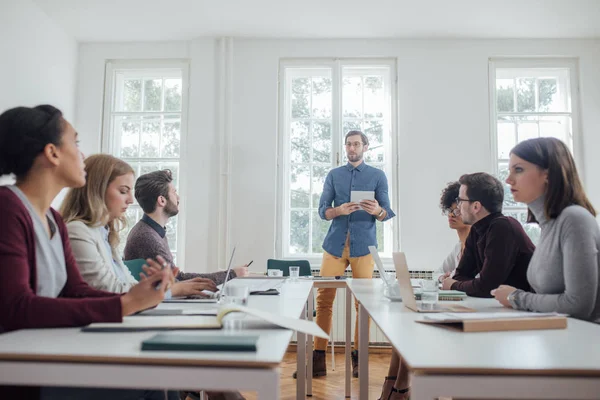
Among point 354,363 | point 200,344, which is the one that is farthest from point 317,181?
point 200,344

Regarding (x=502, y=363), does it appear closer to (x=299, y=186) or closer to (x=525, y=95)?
(x=299, y=186)

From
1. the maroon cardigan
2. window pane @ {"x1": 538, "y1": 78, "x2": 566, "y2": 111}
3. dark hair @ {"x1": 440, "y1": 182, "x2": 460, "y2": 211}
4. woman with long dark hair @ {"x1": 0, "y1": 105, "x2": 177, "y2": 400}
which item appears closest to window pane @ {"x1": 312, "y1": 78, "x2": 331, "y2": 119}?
window pane @ {"x1": 538, "y1": 78, "x2": 566, "y2": 111}

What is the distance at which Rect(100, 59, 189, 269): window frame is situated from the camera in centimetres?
490

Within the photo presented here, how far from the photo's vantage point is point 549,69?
490 cm

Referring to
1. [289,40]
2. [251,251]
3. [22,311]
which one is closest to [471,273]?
[22,311]

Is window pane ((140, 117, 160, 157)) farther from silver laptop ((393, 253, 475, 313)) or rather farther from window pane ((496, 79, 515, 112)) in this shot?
silver laptop ((393, 253, 475, 313))

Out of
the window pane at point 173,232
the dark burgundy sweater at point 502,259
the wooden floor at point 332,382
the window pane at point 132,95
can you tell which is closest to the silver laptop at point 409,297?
the dark burgundy sweater at point 502,259

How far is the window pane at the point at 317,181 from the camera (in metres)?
4.87

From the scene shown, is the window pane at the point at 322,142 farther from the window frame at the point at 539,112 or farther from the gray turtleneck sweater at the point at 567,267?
the gray turtleneck sweater at the point at 567,267

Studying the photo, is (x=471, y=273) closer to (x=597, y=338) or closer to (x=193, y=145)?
(x=597, y=338)

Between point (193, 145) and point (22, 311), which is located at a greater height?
point (193, 145)

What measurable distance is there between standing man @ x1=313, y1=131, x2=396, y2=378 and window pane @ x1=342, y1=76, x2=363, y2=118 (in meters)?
0.94

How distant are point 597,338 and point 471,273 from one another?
131 centimetres

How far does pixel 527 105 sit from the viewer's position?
16.2 feet
